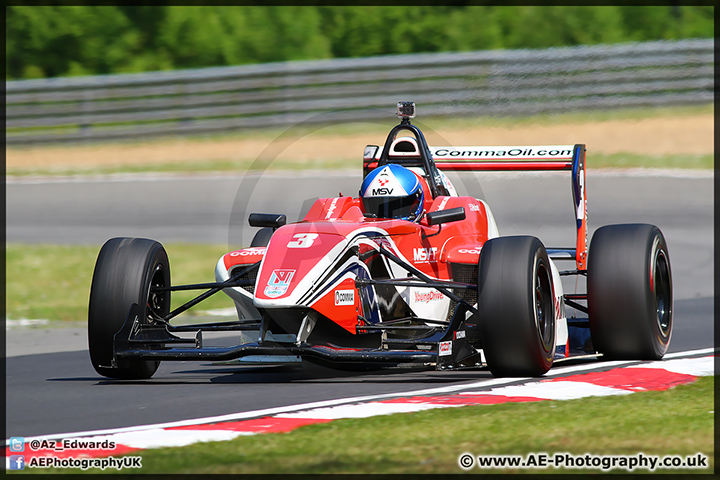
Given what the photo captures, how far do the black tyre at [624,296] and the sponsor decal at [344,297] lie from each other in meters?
1.90

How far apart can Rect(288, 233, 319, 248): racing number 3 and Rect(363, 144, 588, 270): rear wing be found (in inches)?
86.2

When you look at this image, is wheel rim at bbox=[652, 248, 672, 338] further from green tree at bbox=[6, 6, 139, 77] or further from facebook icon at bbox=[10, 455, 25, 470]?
green tree at bbox=[6, 6, 139, 77]

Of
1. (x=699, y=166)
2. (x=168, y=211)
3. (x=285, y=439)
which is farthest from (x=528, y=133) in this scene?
(x=285, y=439)

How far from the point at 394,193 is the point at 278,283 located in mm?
1717

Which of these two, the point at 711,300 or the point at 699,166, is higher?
the point at 699,166

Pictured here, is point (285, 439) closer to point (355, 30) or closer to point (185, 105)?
point (185, 105)

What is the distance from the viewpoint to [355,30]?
3006 cm

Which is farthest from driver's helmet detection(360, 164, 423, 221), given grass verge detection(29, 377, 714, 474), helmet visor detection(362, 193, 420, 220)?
grass verge detection(29, 377, 714, 474)

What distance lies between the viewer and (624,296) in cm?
809

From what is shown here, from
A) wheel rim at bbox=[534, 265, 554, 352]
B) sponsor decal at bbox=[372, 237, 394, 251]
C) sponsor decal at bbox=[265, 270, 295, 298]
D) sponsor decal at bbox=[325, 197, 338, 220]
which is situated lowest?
wheel rim at bbox=[534, 265, 554, 352]

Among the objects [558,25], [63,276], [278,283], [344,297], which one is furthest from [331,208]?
[558,25]

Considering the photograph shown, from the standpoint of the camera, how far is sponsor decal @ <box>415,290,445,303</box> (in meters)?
8.13

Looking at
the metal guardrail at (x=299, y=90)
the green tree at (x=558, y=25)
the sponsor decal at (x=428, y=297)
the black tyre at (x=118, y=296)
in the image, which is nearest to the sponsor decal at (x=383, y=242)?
the sponsor decal at (x=428, y=297)

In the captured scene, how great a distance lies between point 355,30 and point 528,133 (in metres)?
10.9
